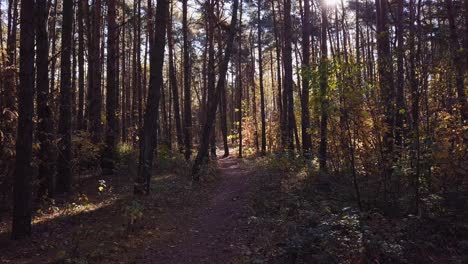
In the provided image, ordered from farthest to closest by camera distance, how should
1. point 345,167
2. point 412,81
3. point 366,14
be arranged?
point 366,14 → point 345,167 → point 412,81

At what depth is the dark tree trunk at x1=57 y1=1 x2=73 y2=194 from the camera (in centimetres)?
1093

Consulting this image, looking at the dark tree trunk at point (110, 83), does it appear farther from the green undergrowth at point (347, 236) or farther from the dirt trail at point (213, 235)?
the green undergrowth at point (347, 236)

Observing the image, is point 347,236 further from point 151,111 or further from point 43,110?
point 43,110

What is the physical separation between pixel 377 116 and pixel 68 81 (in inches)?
315

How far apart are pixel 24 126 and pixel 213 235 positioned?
416 centimetres

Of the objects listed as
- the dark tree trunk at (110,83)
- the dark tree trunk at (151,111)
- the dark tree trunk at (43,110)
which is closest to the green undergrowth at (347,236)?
the dark tree trunk at (151,111)

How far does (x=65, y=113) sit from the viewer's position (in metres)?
11.3

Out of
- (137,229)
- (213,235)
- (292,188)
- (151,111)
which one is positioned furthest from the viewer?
(292,188)

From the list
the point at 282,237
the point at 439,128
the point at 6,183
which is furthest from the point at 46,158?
the point at 439,128

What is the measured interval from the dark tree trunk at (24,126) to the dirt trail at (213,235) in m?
2.55

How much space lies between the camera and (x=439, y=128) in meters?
9.18

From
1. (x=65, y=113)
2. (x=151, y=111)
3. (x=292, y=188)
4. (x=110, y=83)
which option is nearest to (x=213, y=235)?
(x=292, y=188)

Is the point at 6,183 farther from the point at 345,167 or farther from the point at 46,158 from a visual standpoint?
the point at 345,167

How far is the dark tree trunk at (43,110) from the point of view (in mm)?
9555
